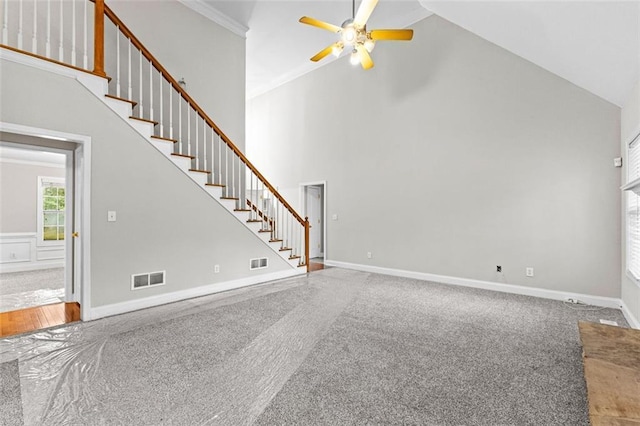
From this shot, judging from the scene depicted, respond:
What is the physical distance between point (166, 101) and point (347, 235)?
13.6 ft

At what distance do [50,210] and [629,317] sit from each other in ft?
33.7

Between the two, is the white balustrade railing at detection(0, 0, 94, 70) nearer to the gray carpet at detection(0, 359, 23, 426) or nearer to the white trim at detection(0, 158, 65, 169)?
the gray carpet at detection(0, 359, 23, 426)

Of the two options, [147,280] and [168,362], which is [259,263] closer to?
[147,280]

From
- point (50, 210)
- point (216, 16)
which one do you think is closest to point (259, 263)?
point (216, 16)

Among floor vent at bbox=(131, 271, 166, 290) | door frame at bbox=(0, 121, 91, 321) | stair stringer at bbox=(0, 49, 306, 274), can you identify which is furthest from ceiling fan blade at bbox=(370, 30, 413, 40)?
floor vent at bbox=(131, 271, 166, 290)

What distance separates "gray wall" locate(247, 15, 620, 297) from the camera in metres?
3.90

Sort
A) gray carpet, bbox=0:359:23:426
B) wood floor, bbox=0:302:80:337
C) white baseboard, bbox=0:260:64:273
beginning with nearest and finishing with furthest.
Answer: gray carpet, bbox=0:359:23:426
wood floor, bbox=0:302:80:337
white baseboard, bbox=0:260:64:273

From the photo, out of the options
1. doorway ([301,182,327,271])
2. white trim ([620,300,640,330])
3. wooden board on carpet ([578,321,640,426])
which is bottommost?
white trim ([620,300,640,330])

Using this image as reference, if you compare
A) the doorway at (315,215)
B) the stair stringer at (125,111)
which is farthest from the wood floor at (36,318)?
the doorway at (315,215)

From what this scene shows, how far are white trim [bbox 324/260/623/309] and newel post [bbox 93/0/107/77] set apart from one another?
5.15 metres

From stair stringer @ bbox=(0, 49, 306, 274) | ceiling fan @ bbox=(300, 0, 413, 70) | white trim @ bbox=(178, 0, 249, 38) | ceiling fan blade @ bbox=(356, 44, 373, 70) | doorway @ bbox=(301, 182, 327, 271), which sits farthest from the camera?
doorway @ bbox=(301, 182, 327, 271)

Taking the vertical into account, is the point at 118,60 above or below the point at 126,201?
above

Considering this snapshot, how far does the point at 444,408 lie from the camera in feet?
5.89

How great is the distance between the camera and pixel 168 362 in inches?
92.0
